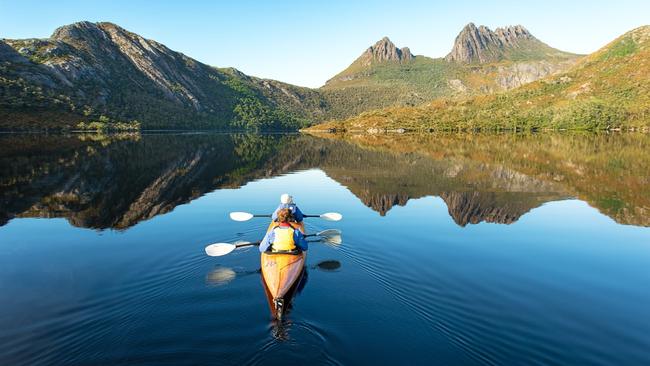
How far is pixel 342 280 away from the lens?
1633cm

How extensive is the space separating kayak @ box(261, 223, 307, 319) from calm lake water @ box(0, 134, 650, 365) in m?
0.56

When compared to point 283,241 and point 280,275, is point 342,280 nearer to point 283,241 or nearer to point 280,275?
point 283,241

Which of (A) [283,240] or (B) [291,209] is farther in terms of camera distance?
(B) [291,209]

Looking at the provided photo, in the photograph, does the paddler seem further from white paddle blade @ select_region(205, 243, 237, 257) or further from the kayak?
the kayak

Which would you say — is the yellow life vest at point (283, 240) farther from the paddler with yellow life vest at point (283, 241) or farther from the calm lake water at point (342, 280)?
the calm lake water at point (342, 280)

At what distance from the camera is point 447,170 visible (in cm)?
5416

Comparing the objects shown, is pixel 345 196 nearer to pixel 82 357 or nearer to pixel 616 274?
pixel 616 274

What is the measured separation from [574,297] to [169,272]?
1735 cm

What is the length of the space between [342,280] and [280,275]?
3.73 m

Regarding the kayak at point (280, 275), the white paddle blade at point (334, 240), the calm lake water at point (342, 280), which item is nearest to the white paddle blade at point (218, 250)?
the calm lake water at point (342, 280)

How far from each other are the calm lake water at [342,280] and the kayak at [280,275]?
56cm

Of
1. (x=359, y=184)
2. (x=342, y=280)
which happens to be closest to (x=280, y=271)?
(x=342, y=280)

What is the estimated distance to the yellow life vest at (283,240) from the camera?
49.8ft

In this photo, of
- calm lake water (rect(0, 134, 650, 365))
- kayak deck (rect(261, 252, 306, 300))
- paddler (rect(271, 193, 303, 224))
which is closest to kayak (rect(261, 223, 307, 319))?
kayak deck (rect(261, 252, 306, 300))
